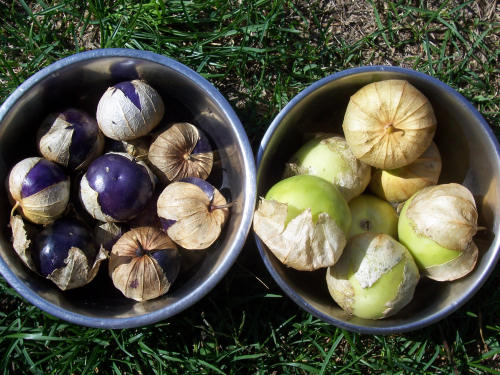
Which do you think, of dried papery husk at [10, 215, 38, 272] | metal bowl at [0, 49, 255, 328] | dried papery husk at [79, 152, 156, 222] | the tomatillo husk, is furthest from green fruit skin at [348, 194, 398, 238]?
dried papery husk at [10, 215, 38, 272]

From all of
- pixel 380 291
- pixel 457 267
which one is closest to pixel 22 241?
pixel 380 291

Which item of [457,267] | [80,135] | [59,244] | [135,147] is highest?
[80,135]

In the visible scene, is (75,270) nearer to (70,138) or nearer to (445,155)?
(70,138)

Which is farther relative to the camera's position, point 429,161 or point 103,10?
point 103,10

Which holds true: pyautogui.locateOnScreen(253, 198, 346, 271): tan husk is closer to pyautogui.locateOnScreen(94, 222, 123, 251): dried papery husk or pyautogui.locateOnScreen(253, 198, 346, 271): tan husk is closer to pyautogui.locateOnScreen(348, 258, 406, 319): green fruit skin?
pyautogui.locateOnScreen(348, 258, 406, 319): green fruit skin

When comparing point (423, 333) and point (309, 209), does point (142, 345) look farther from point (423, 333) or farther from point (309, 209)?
point (423, 333)

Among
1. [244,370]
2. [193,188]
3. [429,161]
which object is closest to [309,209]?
[193,188]
